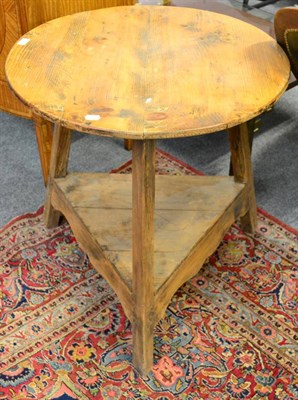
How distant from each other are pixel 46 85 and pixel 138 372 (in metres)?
0.74

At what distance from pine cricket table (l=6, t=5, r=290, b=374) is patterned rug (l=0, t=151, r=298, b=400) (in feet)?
0.25

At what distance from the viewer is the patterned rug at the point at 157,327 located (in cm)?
135

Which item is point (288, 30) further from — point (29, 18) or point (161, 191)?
point (29, 18)

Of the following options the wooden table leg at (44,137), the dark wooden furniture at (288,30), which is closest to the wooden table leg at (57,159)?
the wooden table leg at (44,137)

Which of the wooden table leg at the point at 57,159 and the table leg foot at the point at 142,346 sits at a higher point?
the wooden table leg at the point at 57,159

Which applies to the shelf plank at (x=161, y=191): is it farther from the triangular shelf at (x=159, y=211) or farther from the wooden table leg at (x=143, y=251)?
the wooden table leg at (x=143, y=251)

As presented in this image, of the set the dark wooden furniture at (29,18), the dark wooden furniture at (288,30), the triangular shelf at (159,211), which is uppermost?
the dark wooden furniture at (288,30)

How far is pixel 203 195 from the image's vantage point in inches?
63.7

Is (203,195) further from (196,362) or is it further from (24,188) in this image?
(24,188)

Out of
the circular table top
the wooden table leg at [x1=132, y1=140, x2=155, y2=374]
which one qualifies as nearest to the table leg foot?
the wooden table leg at [x1=132, y1=140, x2=155, y2=374]

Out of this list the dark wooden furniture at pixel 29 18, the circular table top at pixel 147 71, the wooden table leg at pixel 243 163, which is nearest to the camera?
the circular table top at pixel 147 71

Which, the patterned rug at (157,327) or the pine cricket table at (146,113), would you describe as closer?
the pine cricket table at (146,113)

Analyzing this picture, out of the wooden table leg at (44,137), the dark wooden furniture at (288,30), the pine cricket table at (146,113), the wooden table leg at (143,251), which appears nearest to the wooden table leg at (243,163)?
the pine cricket table at (146,113)

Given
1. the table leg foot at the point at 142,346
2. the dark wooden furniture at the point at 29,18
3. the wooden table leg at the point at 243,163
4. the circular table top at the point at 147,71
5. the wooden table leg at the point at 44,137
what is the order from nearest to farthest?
the circular table top at the point at 147,71, the table leg foot at the point at 142,346, the wooden table leg at the point at 243,163, the dark wooden furniture at the point at 29,18, the wooden table leg at the point at 44,137
